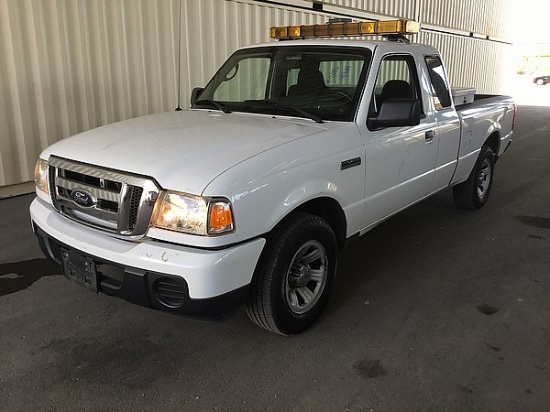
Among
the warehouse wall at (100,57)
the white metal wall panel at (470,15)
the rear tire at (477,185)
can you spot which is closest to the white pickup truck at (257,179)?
the rear tire at (477,185)

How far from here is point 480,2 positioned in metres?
18.2

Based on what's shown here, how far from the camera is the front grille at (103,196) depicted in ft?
8.31

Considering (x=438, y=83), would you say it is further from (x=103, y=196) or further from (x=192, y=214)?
(x=103, y=196)

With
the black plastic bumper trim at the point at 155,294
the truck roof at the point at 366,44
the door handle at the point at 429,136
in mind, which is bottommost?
the black plastic bumper trim at the point at 155,294

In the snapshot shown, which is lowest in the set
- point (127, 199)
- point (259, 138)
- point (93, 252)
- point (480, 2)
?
point (93, 252)

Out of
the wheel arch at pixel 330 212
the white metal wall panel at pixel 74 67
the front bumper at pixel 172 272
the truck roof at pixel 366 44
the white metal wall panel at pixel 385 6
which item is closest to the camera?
the front bumper at pixel 172 272

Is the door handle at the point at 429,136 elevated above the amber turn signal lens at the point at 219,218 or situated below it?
above

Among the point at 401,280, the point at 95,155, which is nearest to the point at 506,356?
the point at 401,280

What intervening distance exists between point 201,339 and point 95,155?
51.1 inches

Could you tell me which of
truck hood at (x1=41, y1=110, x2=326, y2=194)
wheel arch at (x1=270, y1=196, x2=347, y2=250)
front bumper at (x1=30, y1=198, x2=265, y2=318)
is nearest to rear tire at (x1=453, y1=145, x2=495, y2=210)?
wheel arch at (x1=270, y1=196, x2=347, y2=250)

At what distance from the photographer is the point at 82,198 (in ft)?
9.15

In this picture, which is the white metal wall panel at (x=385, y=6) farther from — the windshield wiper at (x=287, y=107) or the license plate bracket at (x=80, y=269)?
the license plate bracket at (x=80, y=269)

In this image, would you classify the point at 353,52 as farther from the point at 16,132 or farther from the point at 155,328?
the point at 16,132

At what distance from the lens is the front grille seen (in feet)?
8.31
